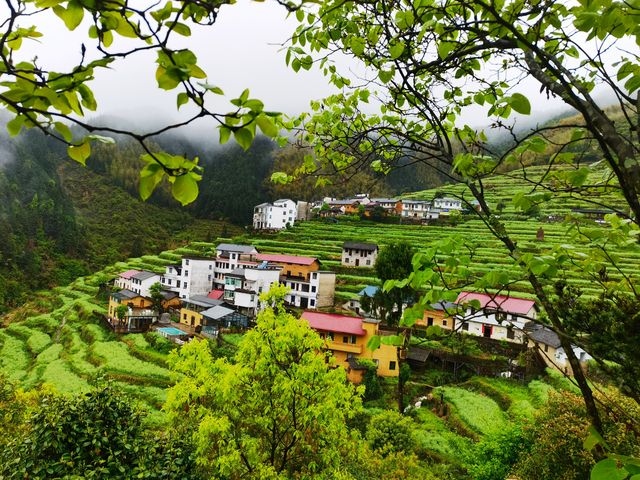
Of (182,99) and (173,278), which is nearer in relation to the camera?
(182,99)

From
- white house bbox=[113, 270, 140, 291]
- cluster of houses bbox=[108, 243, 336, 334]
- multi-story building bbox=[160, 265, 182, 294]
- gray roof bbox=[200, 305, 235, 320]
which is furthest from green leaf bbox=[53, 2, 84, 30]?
white house bbox=[113, 270, 140, 291]

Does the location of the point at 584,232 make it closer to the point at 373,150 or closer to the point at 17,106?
the point at 373,150

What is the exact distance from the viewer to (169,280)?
151 ft

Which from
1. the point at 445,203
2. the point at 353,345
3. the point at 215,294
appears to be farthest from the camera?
the point at 445,203

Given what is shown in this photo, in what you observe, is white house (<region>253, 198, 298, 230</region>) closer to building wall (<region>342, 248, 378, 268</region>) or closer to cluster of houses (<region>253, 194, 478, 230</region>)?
cluster of houses (<region>253, 194, 478, 230</region>)

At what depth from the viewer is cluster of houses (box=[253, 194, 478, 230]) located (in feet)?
218

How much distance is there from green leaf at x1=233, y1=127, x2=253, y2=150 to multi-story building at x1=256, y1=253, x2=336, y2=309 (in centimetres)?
3834

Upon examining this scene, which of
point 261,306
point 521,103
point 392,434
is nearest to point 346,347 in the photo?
point 261,306

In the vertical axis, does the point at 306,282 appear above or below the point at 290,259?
below

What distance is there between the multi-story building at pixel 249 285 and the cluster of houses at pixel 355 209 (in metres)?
25.2

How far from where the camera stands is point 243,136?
1.31 meters

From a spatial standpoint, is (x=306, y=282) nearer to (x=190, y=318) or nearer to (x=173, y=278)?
(x=190, y=318)

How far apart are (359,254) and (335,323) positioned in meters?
17.0

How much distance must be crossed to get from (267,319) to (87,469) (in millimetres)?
4350
